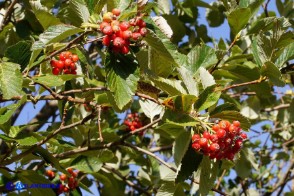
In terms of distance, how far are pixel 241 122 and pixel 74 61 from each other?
2.94 ft

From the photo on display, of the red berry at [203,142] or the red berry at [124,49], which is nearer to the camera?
the red berry at [124,49]

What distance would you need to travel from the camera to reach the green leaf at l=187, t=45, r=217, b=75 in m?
2.11

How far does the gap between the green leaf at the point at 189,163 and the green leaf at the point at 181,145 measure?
0.04m

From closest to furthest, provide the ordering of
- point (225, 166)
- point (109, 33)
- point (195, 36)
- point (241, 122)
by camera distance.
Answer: point (109, 33)
point (241, 122)
point (225, 166)
point (195, 36)

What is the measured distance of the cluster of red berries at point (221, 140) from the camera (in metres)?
1.79

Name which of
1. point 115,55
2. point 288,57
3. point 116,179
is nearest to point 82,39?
point 115,55

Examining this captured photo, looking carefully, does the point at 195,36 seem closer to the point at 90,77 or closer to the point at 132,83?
the point at 90,77

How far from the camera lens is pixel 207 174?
6.45ft

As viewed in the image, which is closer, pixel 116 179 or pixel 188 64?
pixel 188 64

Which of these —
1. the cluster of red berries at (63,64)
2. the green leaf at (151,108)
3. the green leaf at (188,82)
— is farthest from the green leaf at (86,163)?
the green leaf at (188,82)

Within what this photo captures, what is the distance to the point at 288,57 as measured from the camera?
2.11 metres

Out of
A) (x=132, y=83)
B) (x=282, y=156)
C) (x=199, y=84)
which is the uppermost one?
(x=132, y=83)

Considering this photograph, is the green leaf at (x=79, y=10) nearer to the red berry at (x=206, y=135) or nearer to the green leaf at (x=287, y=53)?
the red berry at (x=206, y=135)

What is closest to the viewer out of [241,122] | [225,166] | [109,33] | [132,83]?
[109,33]
